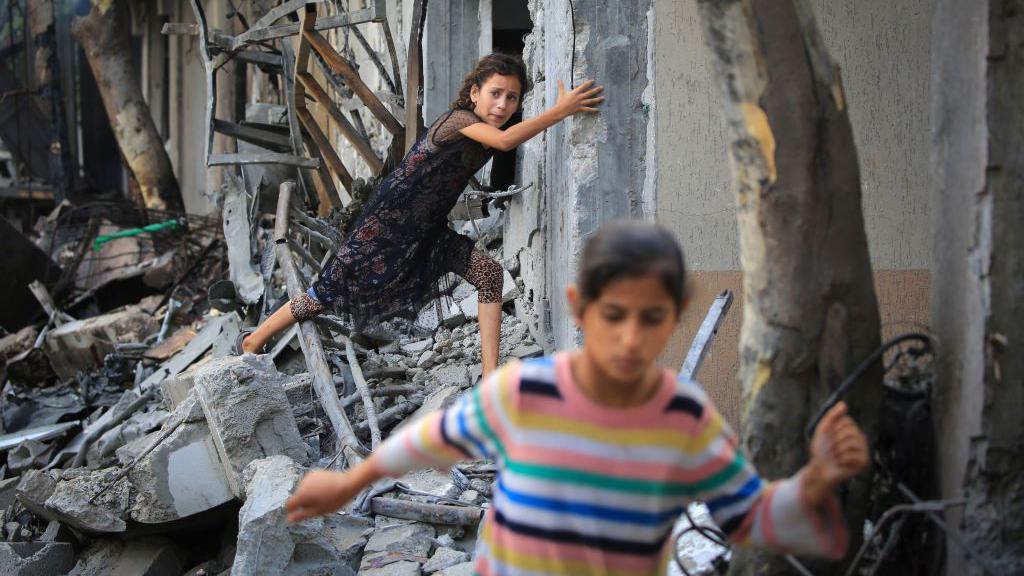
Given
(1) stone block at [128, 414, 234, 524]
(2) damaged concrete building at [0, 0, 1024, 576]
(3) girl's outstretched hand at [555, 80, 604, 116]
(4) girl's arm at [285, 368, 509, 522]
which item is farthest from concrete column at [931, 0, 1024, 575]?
(1) stone block at [128, 414, 234, 524]

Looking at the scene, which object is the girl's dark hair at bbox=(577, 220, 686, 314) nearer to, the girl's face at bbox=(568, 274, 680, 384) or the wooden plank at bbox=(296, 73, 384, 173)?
the girl's face at bbox=(568, 274, 680, 384)

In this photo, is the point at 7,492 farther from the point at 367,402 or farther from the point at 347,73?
the point at 347,73

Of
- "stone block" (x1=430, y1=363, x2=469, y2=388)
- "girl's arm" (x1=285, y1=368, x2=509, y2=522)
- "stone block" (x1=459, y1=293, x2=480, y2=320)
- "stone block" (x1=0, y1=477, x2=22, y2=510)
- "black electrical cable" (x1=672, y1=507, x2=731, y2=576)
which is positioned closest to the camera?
"girl's arm" (x1=285, y1=368, x2=509, y2=522)

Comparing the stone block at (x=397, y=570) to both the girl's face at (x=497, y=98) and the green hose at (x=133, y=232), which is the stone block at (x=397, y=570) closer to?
the girl's face at (x=497, y=98)

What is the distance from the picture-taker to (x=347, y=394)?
521 cm

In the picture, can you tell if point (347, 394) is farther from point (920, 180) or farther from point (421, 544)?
point (920, 180)

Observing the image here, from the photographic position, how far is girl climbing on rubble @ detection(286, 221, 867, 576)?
5.55 feet

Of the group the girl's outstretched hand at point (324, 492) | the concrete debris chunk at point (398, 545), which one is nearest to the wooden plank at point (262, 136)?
the concrete debris chunk at point (398, 545)

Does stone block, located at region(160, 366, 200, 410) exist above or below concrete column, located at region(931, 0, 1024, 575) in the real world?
below

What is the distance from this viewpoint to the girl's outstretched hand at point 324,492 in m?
1.87

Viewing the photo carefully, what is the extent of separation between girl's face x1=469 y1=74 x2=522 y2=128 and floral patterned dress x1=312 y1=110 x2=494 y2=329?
0.15m

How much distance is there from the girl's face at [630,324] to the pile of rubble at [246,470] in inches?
70.1

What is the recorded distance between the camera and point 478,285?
4.78 meters

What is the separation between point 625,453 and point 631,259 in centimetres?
32
